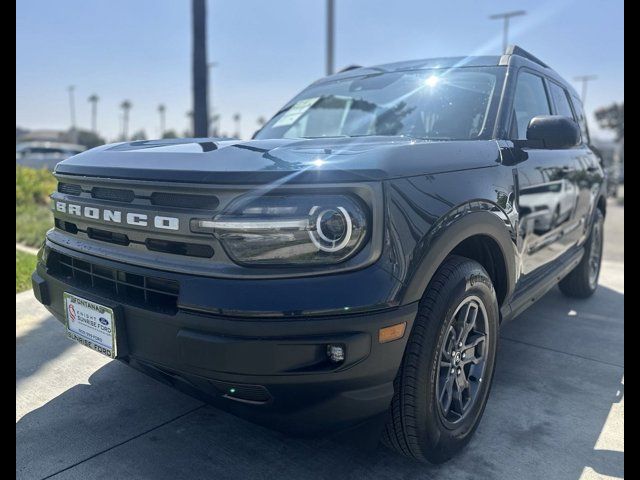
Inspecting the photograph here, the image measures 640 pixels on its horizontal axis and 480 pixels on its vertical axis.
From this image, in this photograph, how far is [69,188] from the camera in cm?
252

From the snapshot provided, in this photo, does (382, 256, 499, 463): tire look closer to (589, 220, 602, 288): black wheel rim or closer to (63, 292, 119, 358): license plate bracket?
(63, 292, 119, 358): license plate bracket

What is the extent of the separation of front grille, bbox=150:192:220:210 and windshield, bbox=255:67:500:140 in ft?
4.65

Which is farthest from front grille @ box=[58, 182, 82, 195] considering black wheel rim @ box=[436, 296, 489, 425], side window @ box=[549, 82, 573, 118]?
side window @ box=[549, 82, 573, 118]

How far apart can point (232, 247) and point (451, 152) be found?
106cm

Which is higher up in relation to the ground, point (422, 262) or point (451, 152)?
point (451, 152)

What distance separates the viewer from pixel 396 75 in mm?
3473

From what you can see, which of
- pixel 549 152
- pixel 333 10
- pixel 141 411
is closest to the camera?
pixel 141 411

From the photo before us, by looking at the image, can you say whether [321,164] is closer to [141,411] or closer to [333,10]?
[141,411]

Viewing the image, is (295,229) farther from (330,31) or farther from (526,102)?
(330,31)

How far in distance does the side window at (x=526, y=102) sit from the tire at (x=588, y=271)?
5.68 feet

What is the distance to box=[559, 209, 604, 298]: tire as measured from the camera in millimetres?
4965

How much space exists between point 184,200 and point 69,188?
34.9 inches
